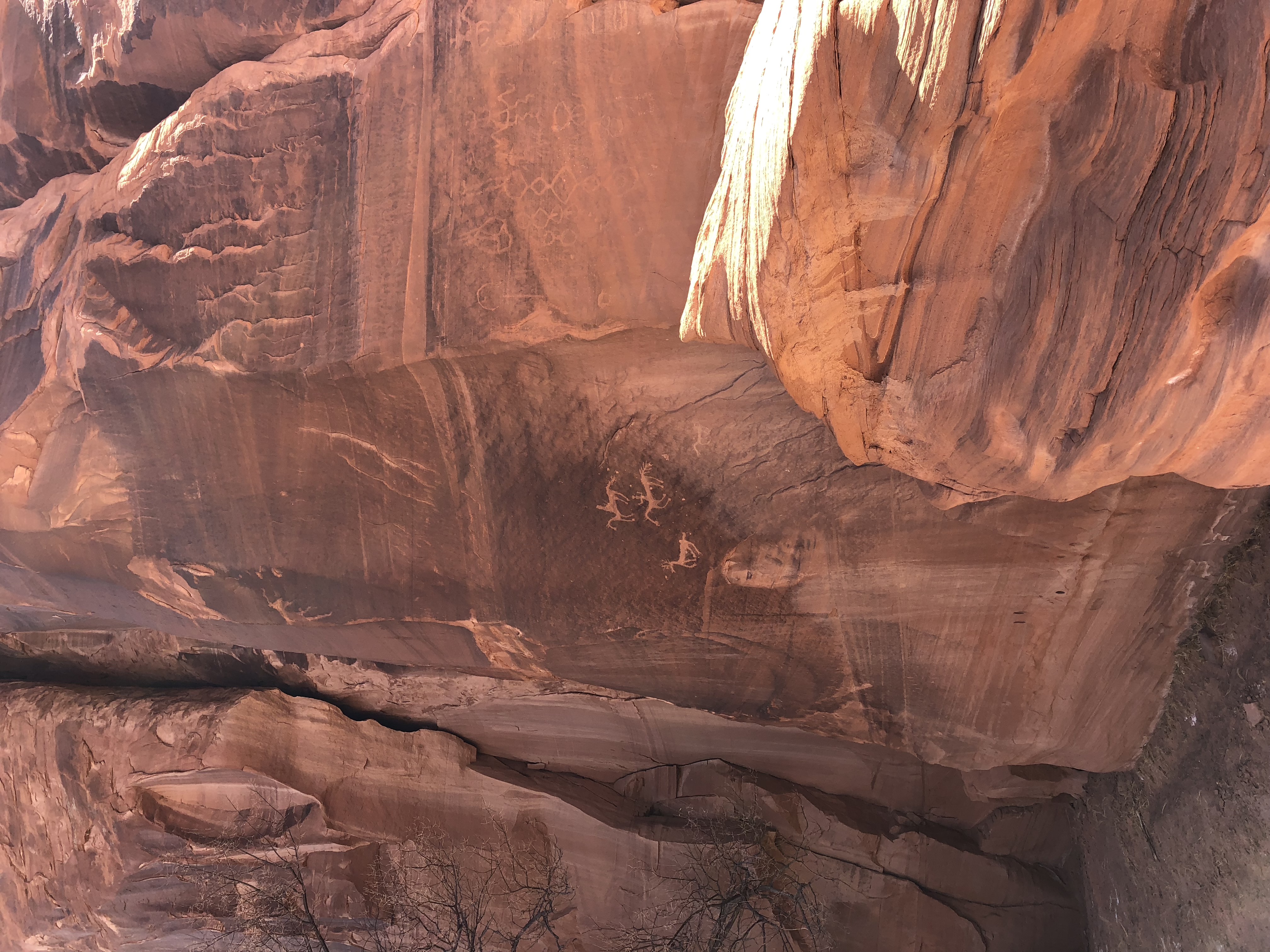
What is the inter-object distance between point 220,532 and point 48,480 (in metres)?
0.93

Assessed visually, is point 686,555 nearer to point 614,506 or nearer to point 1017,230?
point 614,506

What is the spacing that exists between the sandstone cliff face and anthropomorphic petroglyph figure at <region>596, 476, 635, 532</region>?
0.02 metres

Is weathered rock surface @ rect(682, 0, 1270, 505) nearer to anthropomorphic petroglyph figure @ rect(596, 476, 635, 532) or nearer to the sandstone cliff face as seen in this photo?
the sandstone cliff face

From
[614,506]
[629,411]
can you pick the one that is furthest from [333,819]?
[629,411]

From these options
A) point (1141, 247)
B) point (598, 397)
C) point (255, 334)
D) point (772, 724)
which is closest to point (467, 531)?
point (598, 397)

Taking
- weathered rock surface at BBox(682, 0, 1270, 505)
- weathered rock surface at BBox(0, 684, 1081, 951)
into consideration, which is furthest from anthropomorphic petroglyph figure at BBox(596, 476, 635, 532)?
weathered rock surface at BBox(0, 684, 1081, 951)

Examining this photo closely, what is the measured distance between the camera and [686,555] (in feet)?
10.3

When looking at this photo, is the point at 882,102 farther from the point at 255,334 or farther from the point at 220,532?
the point at 220,532

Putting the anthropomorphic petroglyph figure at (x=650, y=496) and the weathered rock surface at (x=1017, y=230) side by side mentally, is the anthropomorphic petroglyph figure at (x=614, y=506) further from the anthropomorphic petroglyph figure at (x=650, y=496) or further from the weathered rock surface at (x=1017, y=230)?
the weathered rock surface at (x=1017, y=230)

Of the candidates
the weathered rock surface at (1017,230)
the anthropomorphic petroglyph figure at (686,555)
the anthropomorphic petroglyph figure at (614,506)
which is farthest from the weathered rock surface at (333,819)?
the weathered rock surface at (1017,230)

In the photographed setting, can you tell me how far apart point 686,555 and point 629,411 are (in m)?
0.64

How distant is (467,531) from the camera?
3365 mm

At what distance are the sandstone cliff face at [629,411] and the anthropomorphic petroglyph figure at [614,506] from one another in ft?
0.08

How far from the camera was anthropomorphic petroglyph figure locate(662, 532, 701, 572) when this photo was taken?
10.2ft
